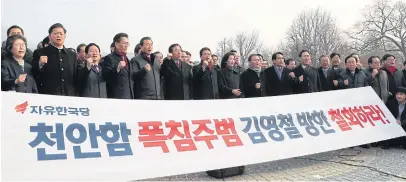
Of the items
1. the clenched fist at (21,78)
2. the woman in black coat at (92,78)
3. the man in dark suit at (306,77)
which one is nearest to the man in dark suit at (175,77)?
the woman in black coat at (92,78)

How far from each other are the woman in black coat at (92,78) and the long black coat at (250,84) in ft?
8.61

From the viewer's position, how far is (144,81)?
4930 mm

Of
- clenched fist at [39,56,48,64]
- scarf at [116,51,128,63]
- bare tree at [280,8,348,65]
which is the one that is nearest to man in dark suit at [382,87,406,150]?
scarf at [116,51,128,63]

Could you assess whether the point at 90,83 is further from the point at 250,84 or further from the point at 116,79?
the point at 250,84

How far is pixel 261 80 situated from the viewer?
20.3ft

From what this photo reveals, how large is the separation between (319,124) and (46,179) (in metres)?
4.00

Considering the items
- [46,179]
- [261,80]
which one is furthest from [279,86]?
[46,179]

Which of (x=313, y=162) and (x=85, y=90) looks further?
(x=313, y=162)

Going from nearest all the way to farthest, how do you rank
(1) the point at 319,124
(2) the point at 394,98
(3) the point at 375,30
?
(1) the point at 319,124 < (2) the point at 394,98 < (3) the point at 375,30

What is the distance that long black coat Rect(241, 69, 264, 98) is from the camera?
19.8 feet

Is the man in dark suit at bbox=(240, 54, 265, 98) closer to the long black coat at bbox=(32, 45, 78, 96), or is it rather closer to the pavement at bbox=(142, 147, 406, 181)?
the pavement at bbox=(142, 147, 406, 181)

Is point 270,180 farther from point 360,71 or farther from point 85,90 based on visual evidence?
point 360,71

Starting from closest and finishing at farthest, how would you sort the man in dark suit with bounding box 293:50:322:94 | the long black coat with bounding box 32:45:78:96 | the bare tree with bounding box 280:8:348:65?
the long black coat with bounding box 32:45:78:96 → the man in dark suit with bounding box 293:50:322:94 → the bare tree with bounding box 280:8:348:65

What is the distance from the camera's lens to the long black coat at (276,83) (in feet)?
20.5
